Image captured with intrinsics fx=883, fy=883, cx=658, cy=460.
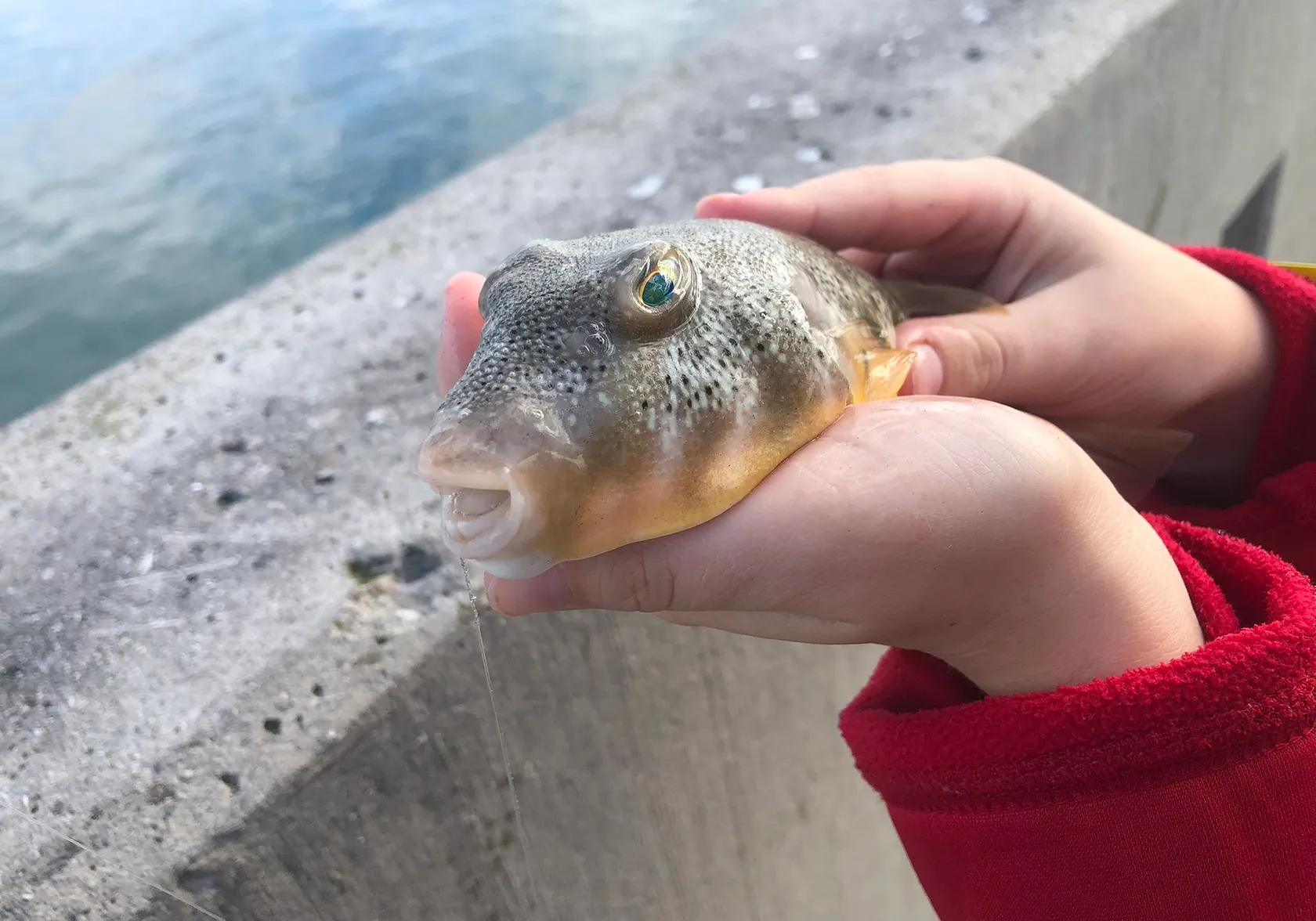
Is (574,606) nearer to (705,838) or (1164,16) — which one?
(705,838)

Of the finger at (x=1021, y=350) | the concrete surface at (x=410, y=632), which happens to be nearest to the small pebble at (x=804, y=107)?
the concrete surface at (x=410, y=632)

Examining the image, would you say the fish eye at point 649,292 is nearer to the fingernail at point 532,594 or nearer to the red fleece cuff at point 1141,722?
Result: the fingernail at point 532,594

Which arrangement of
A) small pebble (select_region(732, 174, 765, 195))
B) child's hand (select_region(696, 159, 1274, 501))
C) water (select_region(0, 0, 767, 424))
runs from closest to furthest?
1. child's hand (select_region(696, 159, 1274, 501))
2. small pebble (select_region(732, 174, 765, 195))
3. water (select_region(0, 0, 767, 424))

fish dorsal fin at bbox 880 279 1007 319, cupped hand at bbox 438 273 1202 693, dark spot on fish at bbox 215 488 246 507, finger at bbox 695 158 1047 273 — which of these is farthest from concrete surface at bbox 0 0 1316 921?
fish dorsal fin at bbox 880 279 1007 319

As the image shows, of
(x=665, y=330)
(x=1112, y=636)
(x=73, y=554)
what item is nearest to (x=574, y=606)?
(x=665, y=330)

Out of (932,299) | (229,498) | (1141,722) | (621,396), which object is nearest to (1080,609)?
(1141,722)

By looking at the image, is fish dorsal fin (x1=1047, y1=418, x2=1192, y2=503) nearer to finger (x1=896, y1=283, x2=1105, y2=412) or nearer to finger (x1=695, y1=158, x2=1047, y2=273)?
finger (x1=896, y1=283, x2=1105, y2=412)

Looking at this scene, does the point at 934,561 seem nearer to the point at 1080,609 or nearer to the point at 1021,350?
the point at 1080,609
